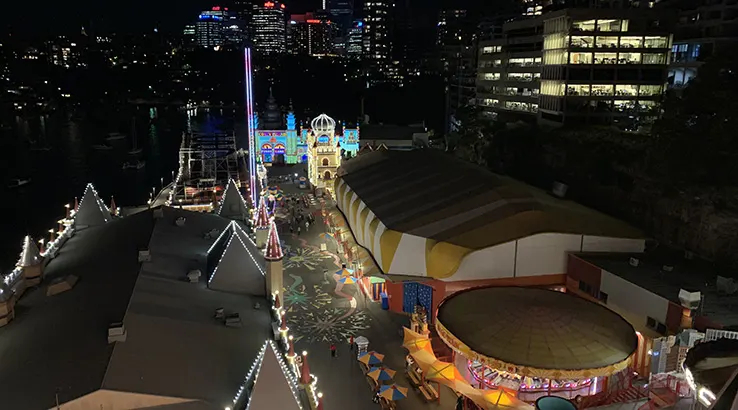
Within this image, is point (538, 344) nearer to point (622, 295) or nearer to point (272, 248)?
point (622, 295)

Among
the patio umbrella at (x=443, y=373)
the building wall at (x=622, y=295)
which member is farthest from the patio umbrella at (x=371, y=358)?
the building wall at (x=622, y=295)

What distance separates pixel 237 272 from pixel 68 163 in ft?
231

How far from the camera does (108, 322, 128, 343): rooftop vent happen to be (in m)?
14.8

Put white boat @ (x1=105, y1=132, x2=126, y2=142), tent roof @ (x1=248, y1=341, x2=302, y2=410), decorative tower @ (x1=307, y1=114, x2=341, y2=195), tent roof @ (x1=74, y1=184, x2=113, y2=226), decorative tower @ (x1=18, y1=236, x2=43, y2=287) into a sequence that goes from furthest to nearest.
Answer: white boat @ (x1=105, y1=132, x2=126, y2=142)
decorative tower @ (x1=307, y1=114, x2=341, y2=195)
tent roof @ (x1=74, y1=184, x2=113, y2=226)
decorative tower @ (x1=18, y1=236, x2=43, y2=287)
tent roof @ (x1=248, y1=341, x2=302, y2=410)

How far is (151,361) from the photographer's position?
48.0 ft

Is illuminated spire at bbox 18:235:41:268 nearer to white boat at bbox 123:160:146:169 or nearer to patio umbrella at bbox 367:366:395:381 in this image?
patio umbrella at bbox 367:366:395:381

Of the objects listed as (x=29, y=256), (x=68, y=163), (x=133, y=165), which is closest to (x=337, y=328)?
(x=29, y=256)

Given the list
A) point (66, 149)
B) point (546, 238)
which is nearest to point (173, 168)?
point (66, 149)

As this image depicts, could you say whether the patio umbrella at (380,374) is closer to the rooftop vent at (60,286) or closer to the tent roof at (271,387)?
the tent roof at (271,387)

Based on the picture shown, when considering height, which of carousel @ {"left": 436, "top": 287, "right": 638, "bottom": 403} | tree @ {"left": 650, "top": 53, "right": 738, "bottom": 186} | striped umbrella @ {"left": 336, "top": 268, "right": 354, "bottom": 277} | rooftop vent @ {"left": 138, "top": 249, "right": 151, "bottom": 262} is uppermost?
tree @ {"left": 650, "top": 53, "right": 738, "bottom": 186}

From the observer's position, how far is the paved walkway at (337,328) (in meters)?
20.7

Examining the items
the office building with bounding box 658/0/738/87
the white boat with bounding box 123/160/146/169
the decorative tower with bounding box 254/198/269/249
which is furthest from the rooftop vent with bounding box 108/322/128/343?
the white boat with bounding box 123/160/146/169

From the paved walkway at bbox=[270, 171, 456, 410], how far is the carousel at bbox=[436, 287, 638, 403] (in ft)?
8.19

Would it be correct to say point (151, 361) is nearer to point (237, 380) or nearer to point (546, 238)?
point (237, 380)
